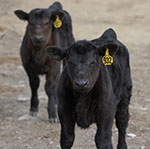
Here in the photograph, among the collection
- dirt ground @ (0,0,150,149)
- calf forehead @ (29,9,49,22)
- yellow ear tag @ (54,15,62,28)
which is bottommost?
dirt ground @ (0,0,150,149)

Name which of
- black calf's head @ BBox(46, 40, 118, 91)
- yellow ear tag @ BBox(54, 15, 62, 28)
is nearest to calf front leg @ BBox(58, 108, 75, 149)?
black calf's head @ BBox(46, 40, 118, 91)

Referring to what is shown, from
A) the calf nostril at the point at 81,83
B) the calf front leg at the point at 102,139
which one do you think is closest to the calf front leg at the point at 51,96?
the calf front leg at the point at 102,139

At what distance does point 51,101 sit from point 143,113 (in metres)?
1.90

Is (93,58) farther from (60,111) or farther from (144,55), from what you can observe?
(144,55)

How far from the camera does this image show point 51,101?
831cm

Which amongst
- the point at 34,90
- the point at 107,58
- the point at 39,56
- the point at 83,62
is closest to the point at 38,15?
the point at 39,56

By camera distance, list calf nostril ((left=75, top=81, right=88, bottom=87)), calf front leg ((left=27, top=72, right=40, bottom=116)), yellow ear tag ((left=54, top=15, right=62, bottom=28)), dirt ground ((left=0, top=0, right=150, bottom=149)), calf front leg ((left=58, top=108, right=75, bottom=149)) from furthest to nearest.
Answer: yellow ear tag ((left=54, top=15, right=62, bottom=28))
calf front leg ((left=27, top=72, right=40, bottom=116))
dirt ground ((left=0, top=0, right=150, bottom=149))
calf front leg ((left=58, top=108, right=75, bottom=149))
calf nostril ((left=75, top=81, right=88, bottom=87))

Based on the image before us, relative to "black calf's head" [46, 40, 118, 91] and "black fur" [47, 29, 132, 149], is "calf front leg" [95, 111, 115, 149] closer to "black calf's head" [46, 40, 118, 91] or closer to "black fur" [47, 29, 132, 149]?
"black fur" [47, 29, 132, 149]

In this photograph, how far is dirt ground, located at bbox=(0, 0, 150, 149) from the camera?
7086 mm

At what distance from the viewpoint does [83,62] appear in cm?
501

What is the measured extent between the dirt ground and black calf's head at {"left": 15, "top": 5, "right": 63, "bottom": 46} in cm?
158

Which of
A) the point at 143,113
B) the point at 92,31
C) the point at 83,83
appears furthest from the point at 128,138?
the point at 92,31

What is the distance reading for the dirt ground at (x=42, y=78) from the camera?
7.09 m

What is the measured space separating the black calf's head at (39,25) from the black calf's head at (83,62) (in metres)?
2.83
